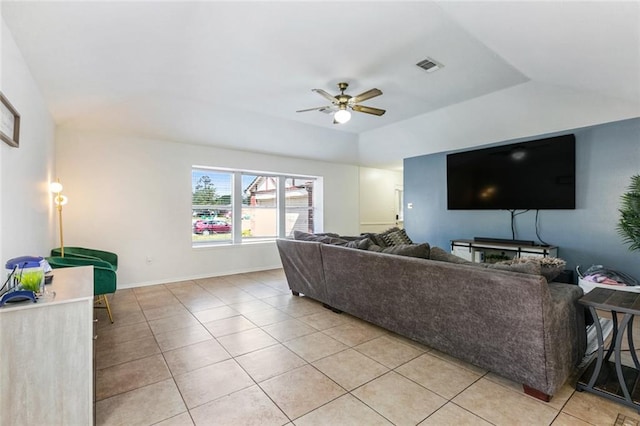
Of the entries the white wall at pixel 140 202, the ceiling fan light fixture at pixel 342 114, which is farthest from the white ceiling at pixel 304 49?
the white wall at pixel 140 202

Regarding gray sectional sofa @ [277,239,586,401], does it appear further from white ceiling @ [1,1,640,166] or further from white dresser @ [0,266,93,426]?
white dresser @ [0,266,93,426]

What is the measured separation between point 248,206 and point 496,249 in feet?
15.2

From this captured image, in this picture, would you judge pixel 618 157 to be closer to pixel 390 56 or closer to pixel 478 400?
pixel 390 56

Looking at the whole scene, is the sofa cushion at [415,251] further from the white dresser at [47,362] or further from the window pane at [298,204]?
the window pane at [298,204]

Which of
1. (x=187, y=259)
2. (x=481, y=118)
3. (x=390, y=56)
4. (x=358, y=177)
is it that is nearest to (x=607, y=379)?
(x=390, y=56)

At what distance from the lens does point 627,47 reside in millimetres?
2102

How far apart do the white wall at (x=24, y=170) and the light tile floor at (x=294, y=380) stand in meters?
1.13

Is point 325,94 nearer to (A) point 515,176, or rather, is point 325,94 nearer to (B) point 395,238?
(B) point 395,238

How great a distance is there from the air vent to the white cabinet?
3051 mm

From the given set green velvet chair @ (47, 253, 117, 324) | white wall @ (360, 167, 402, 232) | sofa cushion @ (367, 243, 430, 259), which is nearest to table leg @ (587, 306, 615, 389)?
sofa cushion @ (367, 243, 430, 259)

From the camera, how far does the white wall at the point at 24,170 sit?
1978 mm

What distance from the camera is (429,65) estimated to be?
3150 mm

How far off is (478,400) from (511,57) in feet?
9.51

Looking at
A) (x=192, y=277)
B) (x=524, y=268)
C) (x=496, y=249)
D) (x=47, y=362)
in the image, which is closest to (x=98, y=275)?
(x=47, y=362)
